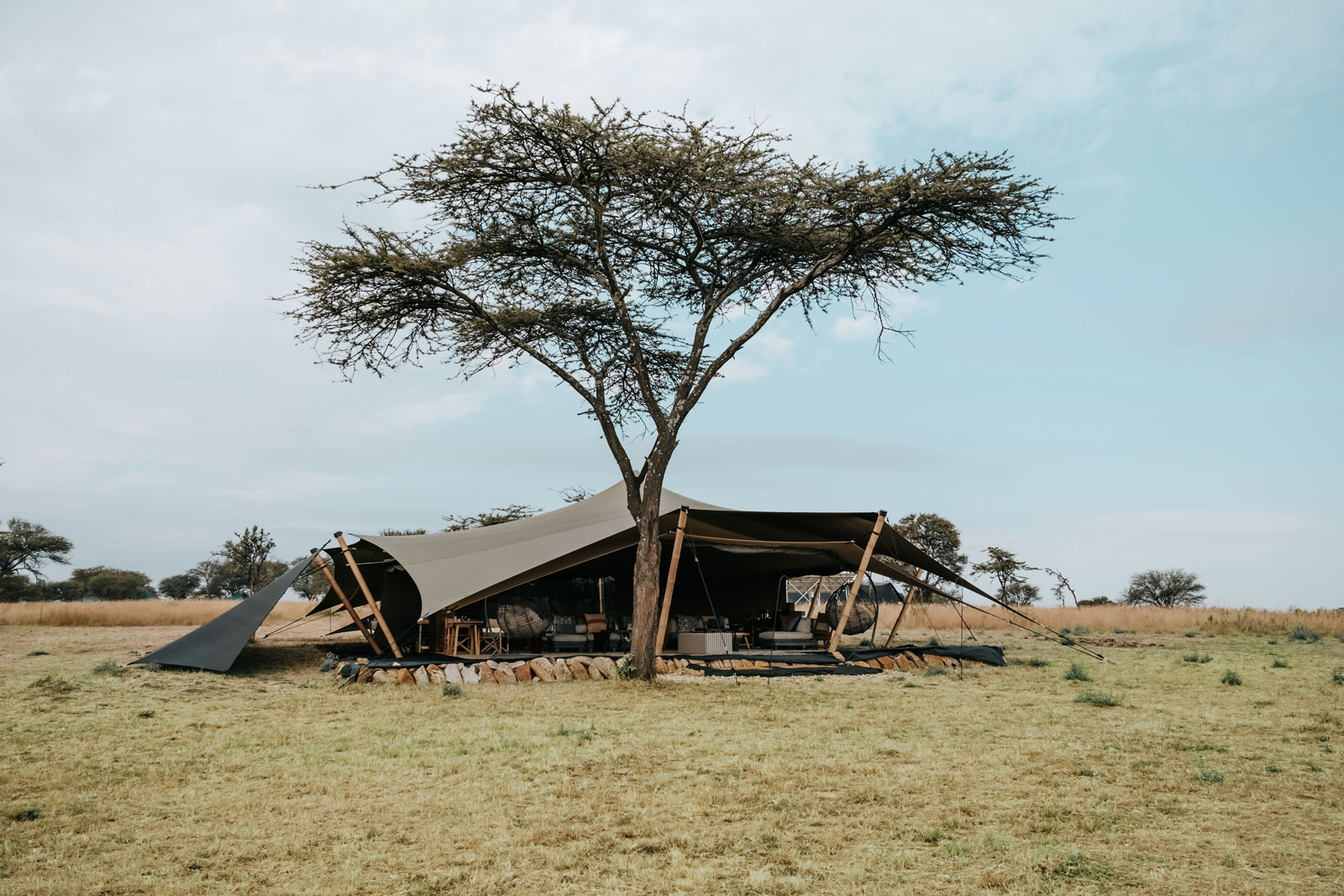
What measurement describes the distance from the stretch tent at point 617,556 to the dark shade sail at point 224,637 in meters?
1.12

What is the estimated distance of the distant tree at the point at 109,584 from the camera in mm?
51812

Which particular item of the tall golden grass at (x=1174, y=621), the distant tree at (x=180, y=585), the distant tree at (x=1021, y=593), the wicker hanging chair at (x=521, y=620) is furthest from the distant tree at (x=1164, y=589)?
the distant tree at (x=180, y=585)

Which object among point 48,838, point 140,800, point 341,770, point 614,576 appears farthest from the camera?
point 614,576

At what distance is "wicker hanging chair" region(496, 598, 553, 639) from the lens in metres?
13.9

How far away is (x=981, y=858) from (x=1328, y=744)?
13.8ft

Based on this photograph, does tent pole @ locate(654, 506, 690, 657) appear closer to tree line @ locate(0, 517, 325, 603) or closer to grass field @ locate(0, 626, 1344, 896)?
grass field @ locate(0, 626, 1344, 896)

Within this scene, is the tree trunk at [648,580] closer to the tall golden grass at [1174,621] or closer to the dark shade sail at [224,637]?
the dark shade sail at [224,637]

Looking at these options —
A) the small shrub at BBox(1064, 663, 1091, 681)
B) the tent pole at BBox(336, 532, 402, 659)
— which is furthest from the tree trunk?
the small shrub at BBox(1064, 663, 1091, 681)

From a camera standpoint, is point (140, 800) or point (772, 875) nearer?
point (772, 875)

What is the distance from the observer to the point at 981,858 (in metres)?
4.33

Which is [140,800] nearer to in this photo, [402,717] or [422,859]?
[422,859]

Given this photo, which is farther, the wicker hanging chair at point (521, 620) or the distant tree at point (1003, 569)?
the distant tree at point (1003, 569)

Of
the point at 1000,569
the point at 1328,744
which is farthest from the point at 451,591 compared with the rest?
the point at 1000,569

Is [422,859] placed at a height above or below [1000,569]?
below
